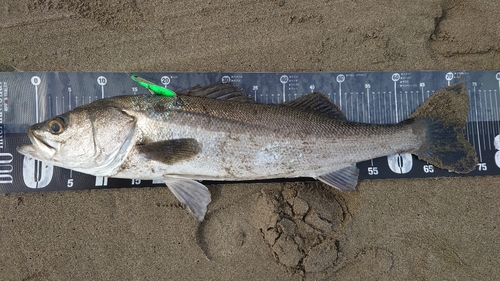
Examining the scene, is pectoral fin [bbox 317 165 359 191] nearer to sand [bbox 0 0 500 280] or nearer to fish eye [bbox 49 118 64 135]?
sand [bbox 0 0 500 280]

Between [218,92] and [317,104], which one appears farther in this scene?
[317,104]

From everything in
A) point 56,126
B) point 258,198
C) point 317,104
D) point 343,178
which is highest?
point 317,104

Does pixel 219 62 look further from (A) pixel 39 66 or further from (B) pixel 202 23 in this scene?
(A) pixel 39 66

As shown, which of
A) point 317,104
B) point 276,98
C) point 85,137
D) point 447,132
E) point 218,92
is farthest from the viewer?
point 276,98

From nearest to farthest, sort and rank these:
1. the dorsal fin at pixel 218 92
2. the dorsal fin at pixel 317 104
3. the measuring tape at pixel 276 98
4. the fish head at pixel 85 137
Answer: the fish head at pixel 85 137 → the dorsal fin at pixel 218 92 → the dorsal fin at pixel 317 104 → the measuring tape at pixel 276 98

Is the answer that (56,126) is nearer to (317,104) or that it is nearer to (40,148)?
(40,148)

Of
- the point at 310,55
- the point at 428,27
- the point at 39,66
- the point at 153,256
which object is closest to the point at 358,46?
the point at 310,55

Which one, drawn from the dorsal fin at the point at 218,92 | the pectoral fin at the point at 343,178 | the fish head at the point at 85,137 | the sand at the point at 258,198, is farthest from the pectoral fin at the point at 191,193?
the pectoral fin at the point at 343,178

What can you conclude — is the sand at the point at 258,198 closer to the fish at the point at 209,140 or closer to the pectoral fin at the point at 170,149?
the fish at the point at 209,140

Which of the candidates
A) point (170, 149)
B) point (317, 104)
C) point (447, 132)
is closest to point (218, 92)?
point (170, 149)
